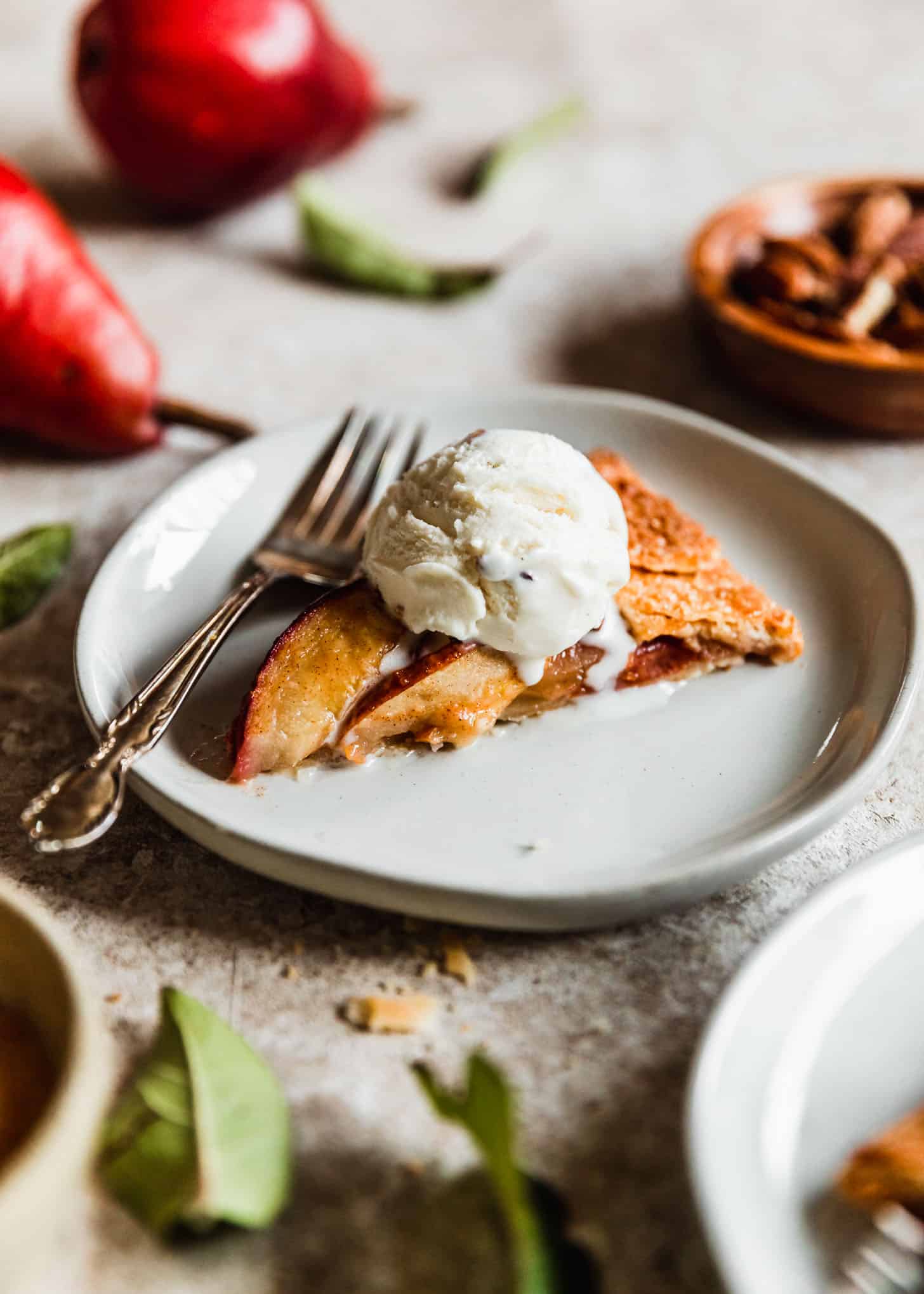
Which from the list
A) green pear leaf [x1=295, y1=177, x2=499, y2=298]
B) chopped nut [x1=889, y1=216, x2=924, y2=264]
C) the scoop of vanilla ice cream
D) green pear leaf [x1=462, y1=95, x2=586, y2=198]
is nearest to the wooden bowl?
chopped nut [x1=889, y1=216, x2=924, y2=264]

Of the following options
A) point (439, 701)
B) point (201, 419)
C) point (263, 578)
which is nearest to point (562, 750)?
point (439, 701)

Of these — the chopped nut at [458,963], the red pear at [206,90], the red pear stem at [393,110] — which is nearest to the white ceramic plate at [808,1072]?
the chopped nut at [458,963]

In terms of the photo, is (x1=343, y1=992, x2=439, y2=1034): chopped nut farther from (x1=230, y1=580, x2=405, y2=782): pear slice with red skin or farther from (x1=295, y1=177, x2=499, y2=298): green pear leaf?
(x1=295, y1=177, x2=499, y2=298): green pear leaf

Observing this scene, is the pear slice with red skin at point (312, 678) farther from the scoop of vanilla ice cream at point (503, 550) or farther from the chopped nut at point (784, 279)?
the chopped nut at point (784, 279)

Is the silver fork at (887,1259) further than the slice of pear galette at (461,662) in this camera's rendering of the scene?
No

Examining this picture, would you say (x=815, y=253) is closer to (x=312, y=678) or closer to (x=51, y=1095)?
(x=312, y=678)

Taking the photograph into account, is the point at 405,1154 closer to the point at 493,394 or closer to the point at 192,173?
the point at 493,394
